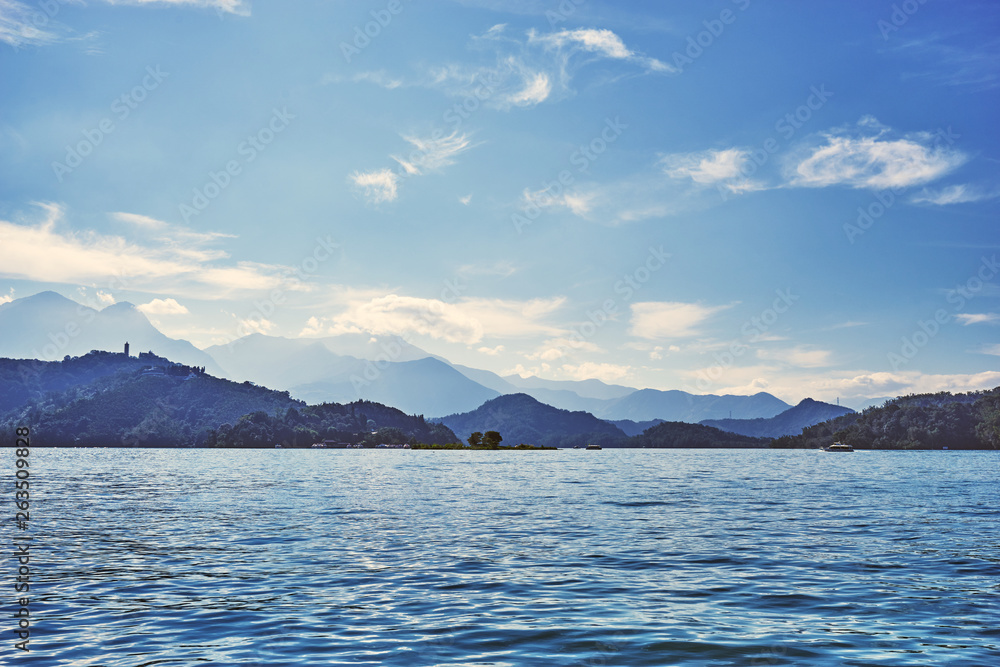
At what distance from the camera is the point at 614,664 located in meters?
17.8

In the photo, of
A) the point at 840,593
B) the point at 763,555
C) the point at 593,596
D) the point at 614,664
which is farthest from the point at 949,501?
the point at 614,664

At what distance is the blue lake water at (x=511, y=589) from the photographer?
18906 mm

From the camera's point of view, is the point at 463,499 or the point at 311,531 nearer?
the point at 311,531

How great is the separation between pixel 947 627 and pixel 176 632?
76.2 ft

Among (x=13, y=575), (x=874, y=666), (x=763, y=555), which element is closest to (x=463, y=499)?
(x=763, y=555)

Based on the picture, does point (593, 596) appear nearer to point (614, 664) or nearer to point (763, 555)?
point (614, 664)

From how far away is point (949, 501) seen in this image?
231 feet

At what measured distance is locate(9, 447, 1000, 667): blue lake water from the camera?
1891cm

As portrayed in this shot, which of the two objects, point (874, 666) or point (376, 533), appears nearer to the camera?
point (874, 666)

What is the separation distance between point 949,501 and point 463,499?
161 feet

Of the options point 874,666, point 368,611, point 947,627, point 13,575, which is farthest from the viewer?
point 13,575

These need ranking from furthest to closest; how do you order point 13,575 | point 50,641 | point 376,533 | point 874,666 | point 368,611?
point 376,533 → point 13,575 → point 368,611 → point 50,641 → point 874,666

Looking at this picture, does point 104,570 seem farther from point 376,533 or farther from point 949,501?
point 949,501

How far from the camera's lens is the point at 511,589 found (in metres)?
26.7
